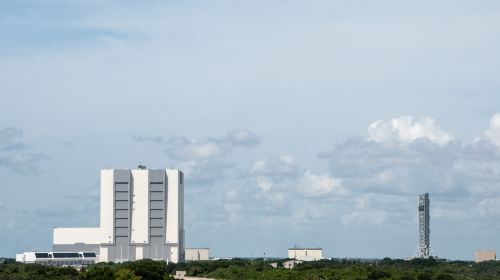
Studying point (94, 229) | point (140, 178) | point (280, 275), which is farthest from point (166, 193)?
point (280, 275)

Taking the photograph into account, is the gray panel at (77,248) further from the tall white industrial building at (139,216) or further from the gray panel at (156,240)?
the gray panel at (156,240)

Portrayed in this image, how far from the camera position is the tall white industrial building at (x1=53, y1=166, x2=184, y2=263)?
619 feet

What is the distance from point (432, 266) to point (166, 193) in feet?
183

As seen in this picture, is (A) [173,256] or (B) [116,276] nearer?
(B) [116,276]

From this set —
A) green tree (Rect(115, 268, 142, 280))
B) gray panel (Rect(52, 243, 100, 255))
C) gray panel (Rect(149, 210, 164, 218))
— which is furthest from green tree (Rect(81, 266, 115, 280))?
gray panel (Rect(52, 243, 100, 255))

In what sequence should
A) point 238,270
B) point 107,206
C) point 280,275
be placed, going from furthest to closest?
point 107,206 → point 238,270 → point 280,275

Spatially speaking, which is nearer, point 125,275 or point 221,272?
point 125,275

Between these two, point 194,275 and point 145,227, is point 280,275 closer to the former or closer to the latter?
point 194,275

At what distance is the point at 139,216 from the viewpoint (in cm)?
18925

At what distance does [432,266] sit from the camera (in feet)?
636

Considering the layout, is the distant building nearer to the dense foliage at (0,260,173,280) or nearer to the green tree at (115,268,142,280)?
the dense foliage at (0,260,173,280)

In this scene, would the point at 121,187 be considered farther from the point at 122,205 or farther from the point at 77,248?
the point at 77,248

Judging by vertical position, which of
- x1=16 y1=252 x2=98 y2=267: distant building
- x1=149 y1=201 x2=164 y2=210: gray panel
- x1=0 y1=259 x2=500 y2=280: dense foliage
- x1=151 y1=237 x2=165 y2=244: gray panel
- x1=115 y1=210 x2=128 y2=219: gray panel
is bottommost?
x1=0 y1=259 x2=500 y2=280: dense foliage

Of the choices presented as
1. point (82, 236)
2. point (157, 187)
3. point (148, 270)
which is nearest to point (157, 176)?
point (157, 187)
